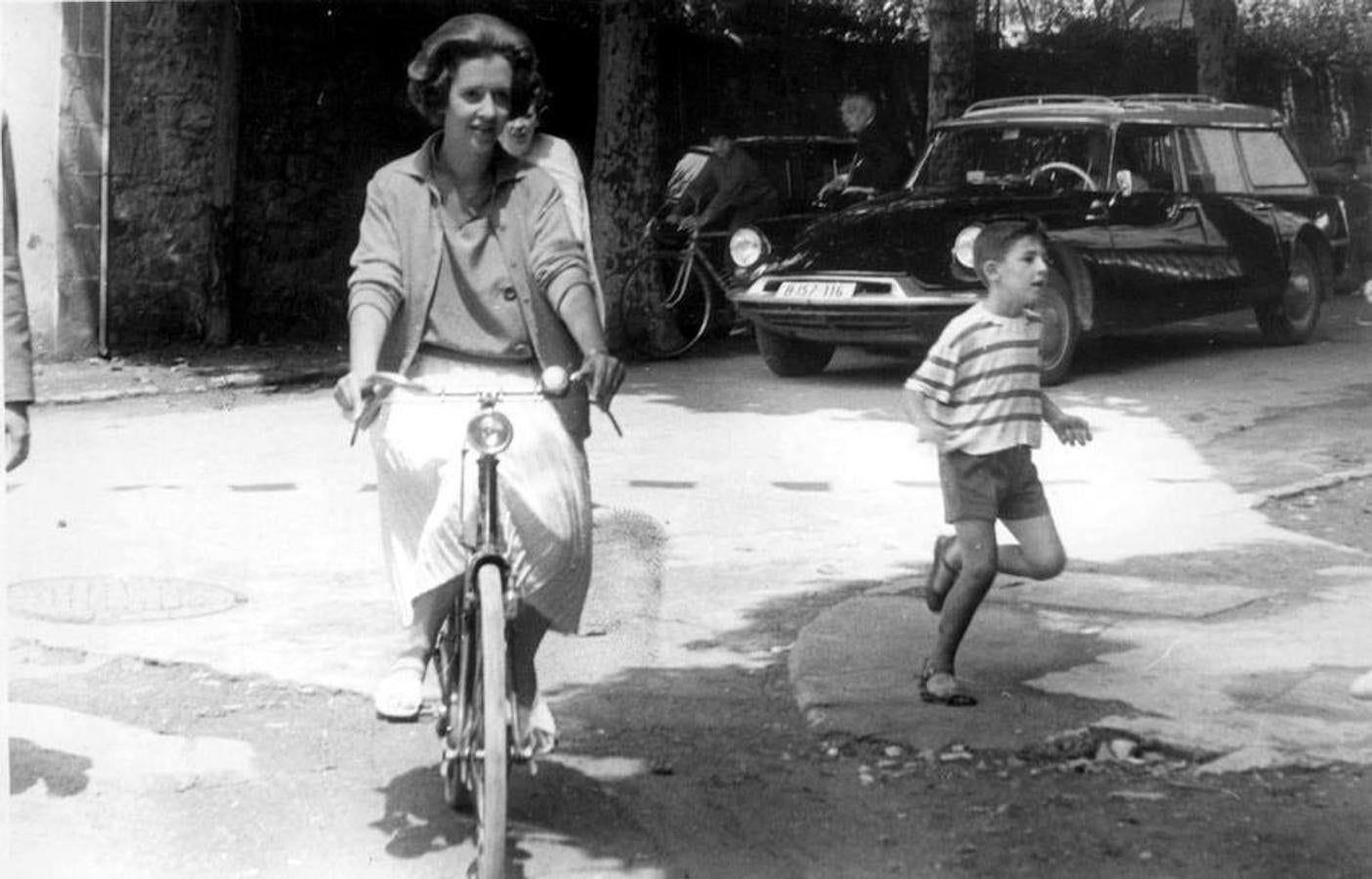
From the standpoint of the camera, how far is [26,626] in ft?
21.7

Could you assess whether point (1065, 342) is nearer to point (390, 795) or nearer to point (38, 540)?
point (38, 540)

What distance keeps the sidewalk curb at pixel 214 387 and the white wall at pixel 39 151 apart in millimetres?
731

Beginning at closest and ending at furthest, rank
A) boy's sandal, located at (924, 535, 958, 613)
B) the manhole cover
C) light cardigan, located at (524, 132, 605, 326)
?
light cardigan, located at (524, 132, 605, 326) < boy's sandal, located at (924, 535, 958, 613) < the manhole cover

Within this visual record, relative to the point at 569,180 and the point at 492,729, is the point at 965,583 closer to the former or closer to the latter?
the point at 569,180

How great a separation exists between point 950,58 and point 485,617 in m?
11.7

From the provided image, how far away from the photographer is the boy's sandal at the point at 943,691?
578 centimetres

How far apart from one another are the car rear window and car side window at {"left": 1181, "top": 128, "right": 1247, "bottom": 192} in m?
0.20

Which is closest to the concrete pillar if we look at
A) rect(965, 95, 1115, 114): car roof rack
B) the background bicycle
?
the background bicycle

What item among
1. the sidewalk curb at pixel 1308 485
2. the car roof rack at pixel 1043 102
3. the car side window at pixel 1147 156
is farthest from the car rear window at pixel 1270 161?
the sidewalk curb at pixel 1308 485

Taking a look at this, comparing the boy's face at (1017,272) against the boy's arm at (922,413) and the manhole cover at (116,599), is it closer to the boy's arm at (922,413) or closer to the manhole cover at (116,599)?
the boy's arm at (922,413)

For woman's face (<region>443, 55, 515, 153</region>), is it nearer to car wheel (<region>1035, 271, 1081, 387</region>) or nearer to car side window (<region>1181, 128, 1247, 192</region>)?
car wheel (<region>1035, 271, 1081, 387</region>)

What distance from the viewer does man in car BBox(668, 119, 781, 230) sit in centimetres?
1455

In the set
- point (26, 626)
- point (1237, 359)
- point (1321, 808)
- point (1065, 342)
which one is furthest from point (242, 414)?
point (1321, 808)

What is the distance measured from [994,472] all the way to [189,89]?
9.24m
